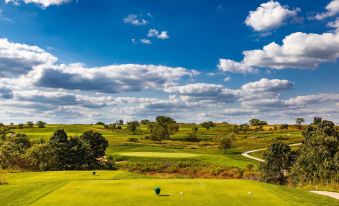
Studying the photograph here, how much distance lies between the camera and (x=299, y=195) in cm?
2425

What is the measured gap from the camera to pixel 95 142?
67.7 meters

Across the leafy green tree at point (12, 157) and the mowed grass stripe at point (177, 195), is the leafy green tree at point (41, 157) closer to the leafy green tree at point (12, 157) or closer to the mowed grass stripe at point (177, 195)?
the leafy green tree at point (12, 157)

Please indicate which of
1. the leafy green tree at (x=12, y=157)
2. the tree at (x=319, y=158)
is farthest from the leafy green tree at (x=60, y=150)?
the tree at (x=319, y=158)

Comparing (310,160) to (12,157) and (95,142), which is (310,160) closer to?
(95,142)

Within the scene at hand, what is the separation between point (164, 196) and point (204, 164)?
54.6 meters

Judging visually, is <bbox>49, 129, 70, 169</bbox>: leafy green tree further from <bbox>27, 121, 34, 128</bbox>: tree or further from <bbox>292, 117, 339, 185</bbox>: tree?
<bbox>27, 121, 34, 128</bbox>: tree

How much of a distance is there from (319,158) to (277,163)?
6964 millimetres

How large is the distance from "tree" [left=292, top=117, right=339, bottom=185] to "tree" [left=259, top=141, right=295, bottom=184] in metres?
2.33

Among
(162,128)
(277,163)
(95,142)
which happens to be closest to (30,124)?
(162,128)

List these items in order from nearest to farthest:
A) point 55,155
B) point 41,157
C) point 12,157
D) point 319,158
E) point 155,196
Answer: point 155,196 → point 319,158 → point 41,157 → point 55,155 → point 12,157

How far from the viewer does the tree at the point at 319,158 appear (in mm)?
37750

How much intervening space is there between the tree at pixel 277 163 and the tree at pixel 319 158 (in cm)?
233

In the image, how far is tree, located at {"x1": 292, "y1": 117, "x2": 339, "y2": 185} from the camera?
124ft

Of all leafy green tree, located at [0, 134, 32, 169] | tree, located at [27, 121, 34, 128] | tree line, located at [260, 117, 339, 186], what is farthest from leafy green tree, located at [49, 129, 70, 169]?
tree, located at [27, 121, 34, 128]
